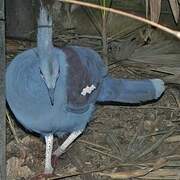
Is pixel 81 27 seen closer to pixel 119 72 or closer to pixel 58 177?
pixel 119 72

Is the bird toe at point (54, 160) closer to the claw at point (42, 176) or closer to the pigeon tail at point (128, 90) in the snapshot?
the claw at point (42, 176)

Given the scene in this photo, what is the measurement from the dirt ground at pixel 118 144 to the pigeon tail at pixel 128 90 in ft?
0.74

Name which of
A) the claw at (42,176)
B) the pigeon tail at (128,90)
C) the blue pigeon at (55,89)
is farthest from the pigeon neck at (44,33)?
the claw at (42,176)

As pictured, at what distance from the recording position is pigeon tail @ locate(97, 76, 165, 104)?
5.99ft

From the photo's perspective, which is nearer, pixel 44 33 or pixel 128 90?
pixel 44 33

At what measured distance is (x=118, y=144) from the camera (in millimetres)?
2020

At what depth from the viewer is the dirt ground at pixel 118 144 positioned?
1845 mm

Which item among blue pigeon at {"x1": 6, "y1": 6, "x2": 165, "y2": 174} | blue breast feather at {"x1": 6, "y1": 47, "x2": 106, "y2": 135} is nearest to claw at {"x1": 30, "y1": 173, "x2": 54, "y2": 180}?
blue pigeon at {"x1": 6, "y1": 6, "x2": 165, "y2": 174}

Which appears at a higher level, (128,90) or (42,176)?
(128,90)

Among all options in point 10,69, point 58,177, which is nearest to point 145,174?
point 58,177

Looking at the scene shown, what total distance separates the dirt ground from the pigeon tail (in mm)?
225

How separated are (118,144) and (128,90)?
0.93ft

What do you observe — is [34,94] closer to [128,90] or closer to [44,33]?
[44,33]

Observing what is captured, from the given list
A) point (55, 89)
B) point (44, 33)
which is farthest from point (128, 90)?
point (44, 33)
